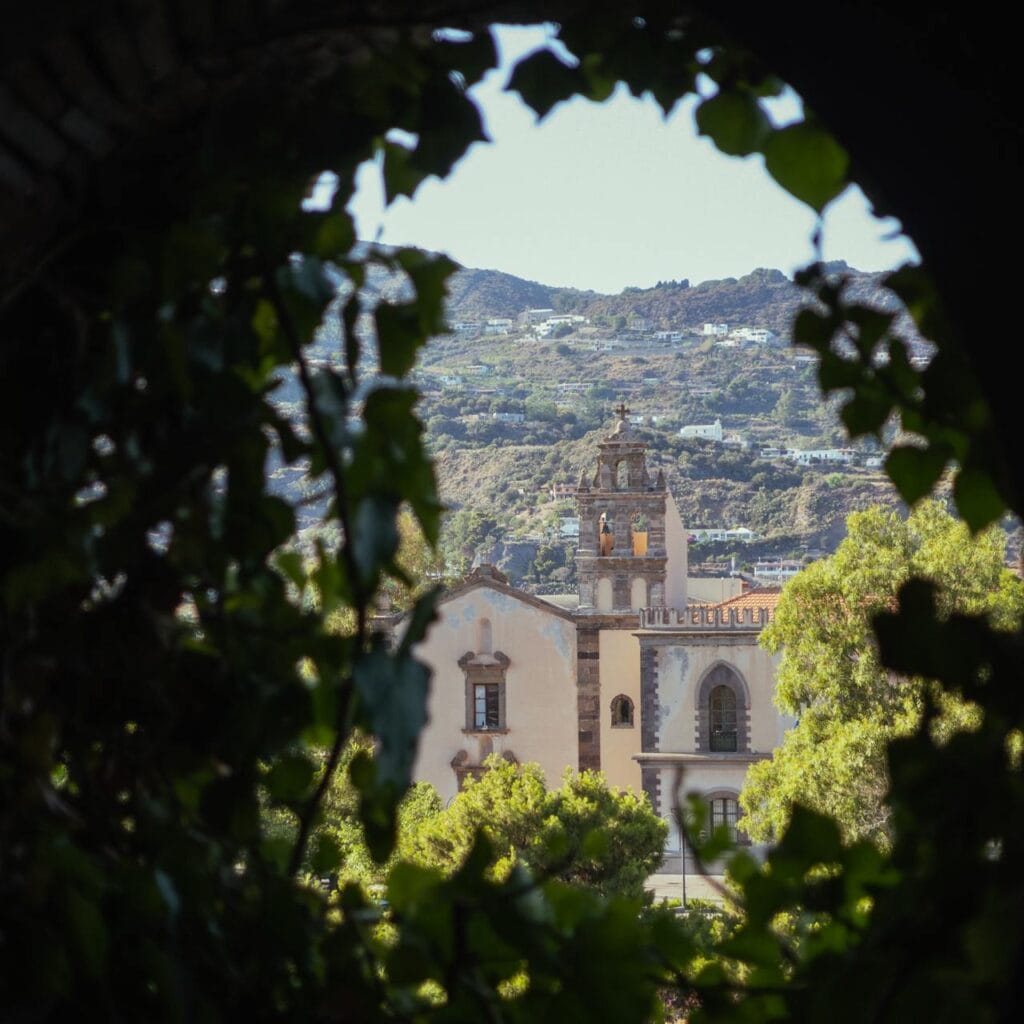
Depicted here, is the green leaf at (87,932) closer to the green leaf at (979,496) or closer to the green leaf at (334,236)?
the green leaf at (334,236)

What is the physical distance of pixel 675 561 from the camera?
26.5 metres

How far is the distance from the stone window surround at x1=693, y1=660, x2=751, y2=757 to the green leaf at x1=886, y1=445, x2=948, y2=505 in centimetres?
1744

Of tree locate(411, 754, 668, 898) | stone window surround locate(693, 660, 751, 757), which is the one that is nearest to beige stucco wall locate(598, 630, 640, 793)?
stone window surround locate(693, 660, 751, 757)

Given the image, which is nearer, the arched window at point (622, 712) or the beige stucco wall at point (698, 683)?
the beige stucco wall at point (698, 683)

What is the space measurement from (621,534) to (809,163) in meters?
20.4

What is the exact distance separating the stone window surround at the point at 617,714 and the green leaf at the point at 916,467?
18211 millimetres

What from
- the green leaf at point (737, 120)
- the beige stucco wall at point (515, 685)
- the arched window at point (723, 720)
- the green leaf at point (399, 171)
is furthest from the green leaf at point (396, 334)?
the beige stucco wall at point (515, 685)

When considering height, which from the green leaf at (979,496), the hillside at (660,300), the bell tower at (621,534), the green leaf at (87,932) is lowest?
the green leaf at (87,932)

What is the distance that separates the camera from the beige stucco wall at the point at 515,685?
19141 millimetres

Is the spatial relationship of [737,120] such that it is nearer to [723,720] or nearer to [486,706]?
[723,720]

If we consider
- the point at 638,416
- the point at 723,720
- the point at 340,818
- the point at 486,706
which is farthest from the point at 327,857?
the point at 638,416

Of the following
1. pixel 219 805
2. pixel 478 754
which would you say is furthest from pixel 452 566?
pixel 219 805

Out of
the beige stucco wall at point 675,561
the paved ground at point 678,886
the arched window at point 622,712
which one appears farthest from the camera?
the beige stucco wall at point 675,561

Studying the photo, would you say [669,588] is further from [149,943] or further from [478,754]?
[149,943]
